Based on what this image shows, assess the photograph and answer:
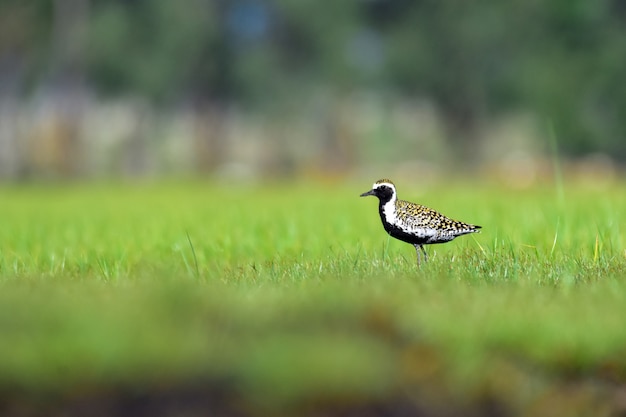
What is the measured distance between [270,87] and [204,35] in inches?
174

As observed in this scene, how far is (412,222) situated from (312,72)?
40175 mm

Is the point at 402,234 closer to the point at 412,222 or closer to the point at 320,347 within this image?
the point at 412,222

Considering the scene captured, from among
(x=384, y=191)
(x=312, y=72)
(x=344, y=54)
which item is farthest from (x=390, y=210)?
(x=312, y=72)

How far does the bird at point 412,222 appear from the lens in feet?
17.8

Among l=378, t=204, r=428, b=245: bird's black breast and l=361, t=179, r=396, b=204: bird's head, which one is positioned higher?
l=361, t=179, r=396, b=204: bird's head

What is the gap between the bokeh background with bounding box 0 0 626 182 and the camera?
115 ft

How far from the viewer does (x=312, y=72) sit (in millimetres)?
44969

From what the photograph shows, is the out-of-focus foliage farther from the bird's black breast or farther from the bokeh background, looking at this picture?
the bird's black breast

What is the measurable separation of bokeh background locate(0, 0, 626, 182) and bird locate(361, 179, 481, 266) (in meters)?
24.8

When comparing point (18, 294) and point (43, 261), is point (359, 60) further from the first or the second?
point (18, 294)

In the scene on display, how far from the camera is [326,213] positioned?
13.0 m

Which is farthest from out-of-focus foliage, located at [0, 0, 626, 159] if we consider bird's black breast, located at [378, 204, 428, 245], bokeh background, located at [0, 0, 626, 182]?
bird's black breast, located at [378, 204, 428, 245]

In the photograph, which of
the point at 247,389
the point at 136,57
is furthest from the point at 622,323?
the point at 136,57

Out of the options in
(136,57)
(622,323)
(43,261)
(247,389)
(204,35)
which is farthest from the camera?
(204,35)
